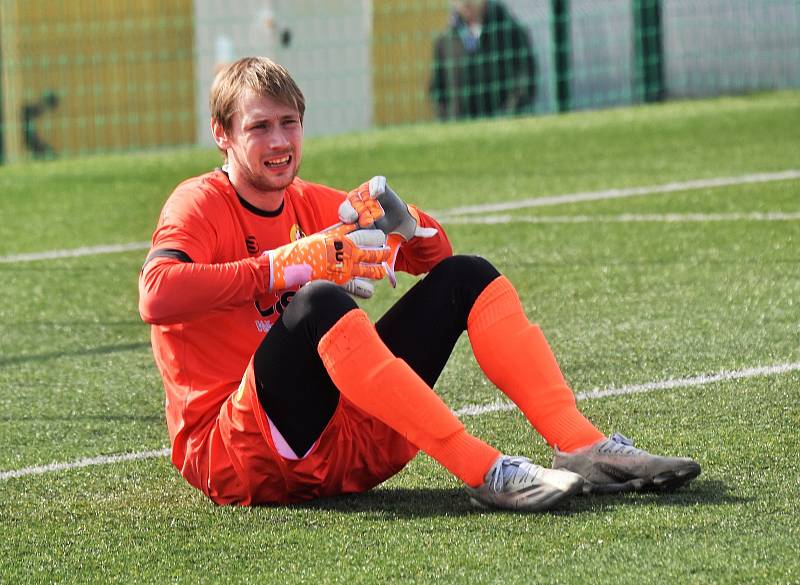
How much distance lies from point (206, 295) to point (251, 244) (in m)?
0.34

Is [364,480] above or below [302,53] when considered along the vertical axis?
below

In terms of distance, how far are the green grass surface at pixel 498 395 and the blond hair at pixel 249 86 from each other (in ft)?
3.23

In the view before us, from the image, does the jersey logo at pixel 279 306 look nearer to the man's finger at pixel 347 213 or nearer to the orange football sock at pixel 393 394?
the man's finger at pixel 347 213

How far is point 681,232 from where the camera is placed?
8.16m

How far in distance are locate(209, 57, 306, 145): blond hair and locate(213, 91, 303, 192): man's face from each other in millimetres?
16

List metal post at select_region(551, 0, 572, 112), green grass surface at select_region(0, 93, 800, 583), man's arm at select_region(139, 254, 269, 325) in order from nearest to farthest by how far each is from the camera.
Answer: green grass surface at select_region(0, 93, 800, 583) → man's arm at select_region(139, 254, 269, 325) → metal post at select_region(551, 0, 572, 112)

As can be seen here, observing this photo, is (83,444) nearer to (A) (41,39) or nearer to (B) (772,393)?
(B) (772,393)

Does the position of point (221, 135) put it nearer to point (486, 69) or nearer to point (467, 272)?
point (467, 272)

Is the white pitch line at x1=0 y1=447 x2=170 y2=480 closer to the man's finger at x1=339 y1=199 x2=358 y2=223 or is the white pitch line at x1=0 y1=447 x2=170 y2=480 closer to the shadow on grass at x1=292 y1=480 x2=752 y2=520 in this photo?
the shadow on grass at x1=292 y1=480 x2=752 y2=520

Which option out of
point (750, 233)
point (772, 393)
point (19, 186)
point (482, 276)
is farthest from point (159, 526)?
point (19, 186)

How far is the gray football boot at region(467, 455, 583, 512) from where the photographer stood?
3689mm

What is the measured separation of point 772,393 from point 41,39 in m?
12.3

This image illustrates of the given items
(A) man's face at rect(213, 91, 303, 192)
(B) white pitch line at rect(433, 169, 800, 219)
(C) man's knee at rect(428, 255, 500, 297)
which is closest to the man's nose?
(A) man's face at rect(213, 91, 303, 192)

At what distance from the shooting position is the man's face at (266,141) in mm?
4020
